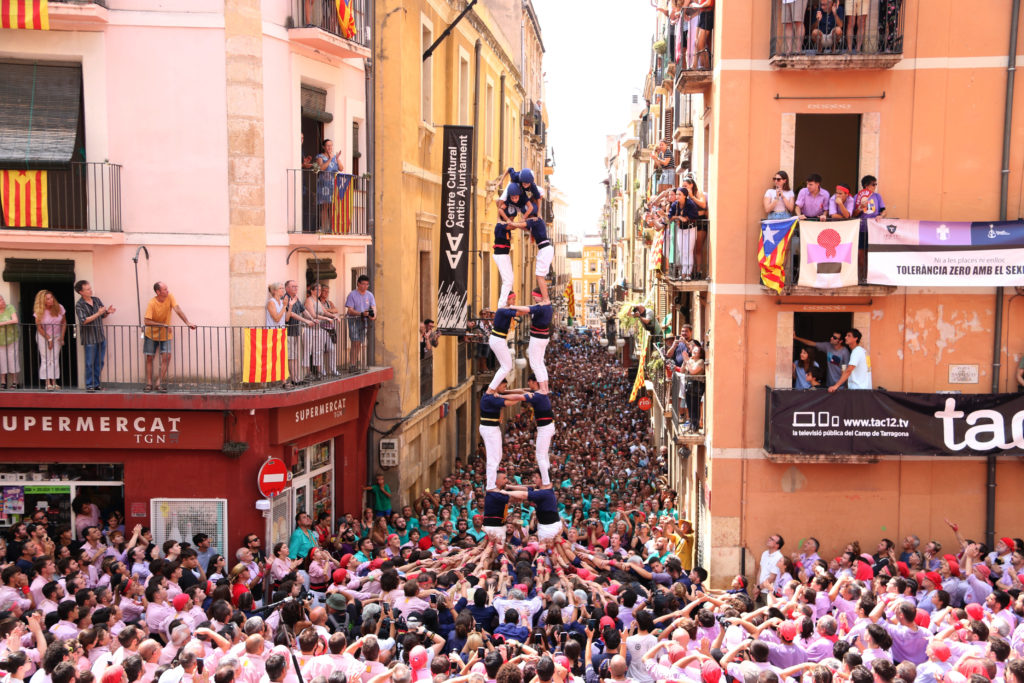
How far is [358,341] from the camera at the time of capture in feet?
70.1

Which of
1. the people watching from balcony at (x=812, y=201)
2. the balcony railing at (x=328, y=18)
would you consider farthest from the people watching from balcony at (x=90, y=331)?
the people watching from balcony at (x=812, y=201)

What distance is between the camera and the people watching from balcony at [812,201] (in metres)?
18.6

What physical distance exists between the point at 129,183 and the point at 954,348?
1487 cm

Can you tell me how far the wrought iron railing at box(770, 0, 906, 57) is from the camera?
1844cm

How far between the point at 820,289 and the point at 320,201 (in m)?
9.22

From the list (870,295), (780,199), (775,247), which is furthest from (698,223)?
(870,295)

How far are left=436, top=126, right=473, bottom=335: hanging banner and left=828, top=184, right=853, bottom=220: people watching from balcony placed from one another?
841cm

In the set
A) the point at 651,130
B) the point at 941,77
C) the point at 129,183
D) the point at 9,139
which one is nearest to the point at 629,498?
the point at 941,77

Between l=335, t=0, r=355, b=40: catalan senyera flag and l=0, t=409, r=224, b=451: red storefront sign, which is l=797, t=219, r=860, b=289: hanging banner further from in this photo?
l=0, t=409, r=224, b=451: red storefront sign

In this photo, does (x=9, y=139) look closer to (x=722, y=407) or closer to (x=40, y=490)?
(x=40, y=490)

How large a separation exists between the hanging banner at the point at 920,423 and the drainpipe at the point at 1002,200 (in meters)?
0.67

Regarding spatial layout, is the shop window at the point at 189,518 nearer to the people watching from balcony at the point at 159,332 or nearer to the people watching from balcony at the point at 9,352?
the people watching from balcony at the point at 159,332

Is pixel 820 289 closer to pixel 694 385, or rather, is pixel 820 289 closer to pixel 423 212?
pixel 694 385

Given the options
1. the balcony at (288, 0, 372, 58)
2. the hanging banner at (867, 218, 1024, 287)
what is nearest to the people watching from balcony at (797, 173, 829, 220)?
the hanging banner at (867, 218, 1024, 287)
